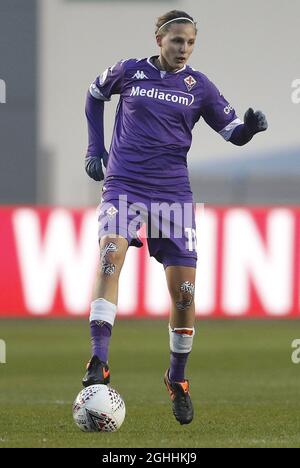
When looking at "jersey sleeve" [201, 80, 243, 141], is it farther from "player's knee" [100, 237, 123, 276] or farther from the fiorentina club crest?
"player's knee" [100, 237, 123, 276]

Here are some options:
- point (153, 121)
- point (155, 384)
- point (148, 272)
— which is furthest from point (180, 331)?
point (148, 272)

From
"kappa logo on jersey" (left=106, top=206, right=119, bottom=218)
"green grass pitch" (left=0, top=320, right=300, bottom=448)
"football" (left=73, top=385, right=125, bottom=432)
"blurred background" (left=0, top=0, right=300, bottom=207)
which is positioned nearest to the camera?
"football" (left=73, top=385, right=125, bottom=432)

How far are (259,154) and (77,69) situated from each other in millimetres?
3429

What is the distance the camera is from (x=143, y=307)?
16.2 metres

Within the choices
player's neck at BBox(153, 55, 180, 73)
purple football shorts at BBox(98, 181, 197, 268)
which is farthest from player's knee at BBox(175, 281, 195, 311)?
player's neck at BBox(153, 55, 180, 73)

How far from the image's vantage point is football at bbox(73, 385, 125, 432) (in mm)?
6832

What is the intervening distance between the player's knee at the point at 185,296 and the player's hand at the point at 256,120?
101cm

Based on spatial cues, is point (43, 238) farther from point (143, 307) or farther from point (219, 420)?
point (219, 420)

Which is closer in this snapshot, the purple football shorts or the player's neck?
the purple football shorts

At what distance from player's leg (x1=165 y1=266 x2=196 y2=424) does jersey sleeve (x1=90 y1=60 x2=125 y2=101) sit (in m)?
1.12

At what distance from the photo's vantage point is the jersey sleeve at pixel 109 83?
7719 mm

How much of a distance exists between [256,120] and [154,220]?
876mm

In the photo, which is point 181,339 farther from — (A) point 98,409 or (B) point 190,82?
(B) point 190,82

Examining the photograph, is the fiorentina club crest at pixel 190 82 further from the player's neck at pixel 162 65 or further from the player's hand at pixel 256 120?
the player's hand at pixel 256 120
